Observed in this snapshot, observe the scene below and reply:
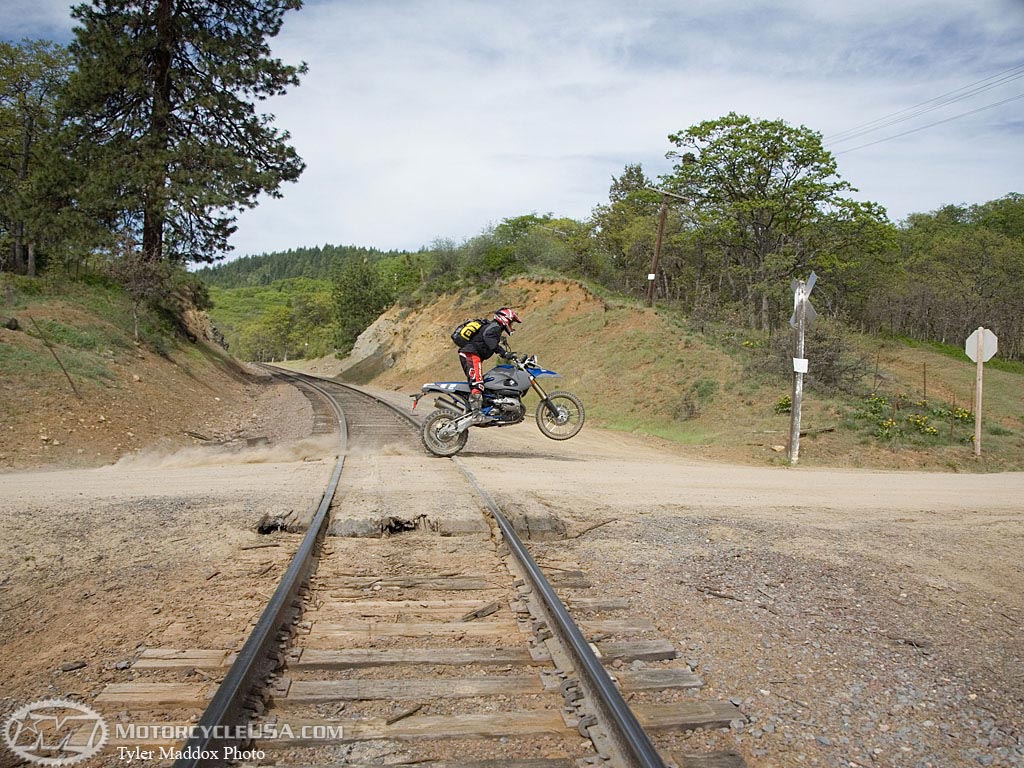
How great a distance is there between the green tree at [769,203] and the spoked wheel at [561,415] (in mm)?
27097

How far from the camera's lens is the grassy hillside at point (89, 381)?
43.2ft

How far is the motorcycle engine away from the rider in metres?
0.29

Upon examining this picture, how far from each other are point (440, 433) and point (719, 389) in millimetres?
11312

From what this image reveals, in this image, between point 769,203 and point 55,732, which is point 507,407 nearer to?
point 55,732

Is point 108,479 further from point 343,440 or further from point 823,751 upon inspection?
point 823,751

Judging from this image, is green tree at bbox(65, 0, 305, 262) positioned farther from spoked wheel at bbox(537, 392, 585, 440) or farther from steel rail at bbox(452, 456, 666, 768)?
steel rail at bbox(452, 456, 666, 768)

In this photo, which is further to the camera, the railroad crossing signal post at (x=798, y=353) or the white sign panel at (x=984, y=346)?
the white sign panel at (x=984, y=346)

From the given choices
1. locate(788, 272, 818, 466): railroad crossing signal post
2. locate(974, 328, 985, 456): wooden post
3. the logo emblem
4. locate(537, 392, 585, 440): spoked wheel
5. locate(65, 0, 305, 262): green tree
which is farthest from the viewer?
locate(65, 0, 305, 262): green tree

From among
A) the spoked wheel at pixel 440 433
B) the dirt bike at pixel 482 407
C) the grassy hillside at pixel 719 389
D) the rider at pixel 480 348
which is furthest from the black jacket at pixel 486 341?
the grassy hillside at pixel 719 389

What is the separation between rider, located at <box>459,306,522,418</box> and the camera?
442 inches

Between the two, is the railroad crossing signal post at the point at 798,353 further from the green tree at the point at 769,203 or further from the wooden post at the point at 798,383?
the green tree at the point at 769,203

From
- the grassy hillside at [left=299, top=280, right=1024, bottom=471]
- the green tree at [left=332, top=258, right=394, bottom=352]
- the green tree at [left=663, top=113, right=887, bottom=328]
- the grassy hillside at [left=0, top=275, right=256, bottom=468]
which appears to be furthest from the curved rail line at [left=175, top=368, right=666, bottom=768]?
the green tree at [left=332, top=258, right=394, bottom=352]

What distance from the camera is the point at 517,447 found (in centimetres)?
1416

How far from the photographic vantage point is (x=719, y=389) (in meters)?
20.7
